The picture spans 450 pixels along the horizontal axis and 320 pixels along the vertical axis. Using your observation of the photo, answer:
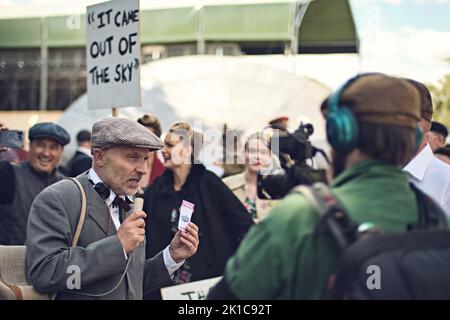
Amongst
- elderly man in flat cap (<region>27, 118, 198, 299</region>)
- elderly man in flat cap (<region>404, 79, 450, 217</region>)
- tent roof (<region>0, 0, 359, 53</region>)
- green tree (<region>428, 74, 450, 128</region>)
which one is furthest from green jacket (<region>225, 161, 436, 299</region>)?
green tree (<region>428, 74, 450, 128</region>)

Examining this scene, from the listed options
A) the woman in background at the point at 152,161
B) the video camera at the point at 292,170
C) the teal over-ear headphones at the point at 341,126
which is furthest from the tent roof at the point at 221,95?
the teal over-ear headphones at the point at 341,126

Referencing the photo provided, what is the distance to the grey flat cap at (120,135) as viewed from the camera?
3.53 metres

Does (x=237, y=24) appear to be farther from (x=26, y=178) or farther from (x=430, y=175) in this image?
(x=430, y=175)

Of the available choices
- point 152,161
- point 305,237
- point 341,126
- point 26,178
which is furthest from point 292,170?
point 152,161

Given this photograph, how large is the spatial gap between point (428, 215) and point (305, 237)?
0.42 meters

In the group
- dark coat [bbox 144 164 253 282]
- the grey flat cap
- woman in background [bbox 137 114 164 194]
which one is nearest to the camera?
the grey flat cap

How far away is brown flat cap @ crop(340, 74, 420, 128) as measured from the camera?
82.0 inches

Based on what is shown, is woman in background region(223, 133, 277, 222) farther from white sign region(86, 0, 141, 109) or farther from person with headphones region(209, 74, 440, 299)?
person with headphones region(209, 74, 440, 299)

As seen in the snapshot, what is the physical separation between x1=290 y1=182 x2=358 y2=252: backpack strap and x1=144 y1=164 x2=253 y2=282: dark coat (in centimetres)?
353

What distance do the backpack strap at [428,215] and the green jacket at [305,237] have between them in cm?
3

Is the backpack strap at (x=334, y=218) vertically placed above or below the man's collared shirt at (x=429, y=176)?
above

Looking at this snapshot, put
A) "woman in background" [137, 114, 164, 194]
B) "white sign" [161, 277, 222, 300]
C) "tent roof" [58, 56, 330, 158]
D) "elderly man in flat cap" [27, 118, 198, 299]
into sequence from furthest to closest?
"tent roof" [58, 56, 330, 158], "woman in background" [137, 114, 164, 194], "white sign" [161, 277, 222, 300], "elderly man in flat cap" [27, 118, 198, 299]

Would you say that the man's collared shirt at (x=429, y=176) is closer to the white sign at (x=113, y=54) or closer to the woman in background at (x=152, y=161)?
the white sign at (x=113, y=54)
